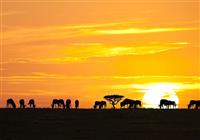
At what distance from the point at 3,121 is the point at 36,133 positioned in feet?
39.8

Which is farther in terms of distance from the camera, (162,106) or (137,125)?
(162,106)

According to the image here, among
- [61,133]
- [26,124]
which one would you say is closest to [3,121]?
[26,124]

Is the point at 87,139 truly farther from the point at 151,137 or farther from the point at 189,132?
the point at 189,132

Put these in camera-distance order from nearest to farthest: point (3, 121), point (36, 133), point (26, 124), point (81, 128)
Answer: point (36, 133) → point (81, 128) → point (26, 124) → point (3, 121)

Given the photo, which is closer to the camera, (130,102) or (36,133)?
(36,133)

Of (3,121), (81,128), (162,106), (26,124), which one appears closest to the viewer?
(81,128)

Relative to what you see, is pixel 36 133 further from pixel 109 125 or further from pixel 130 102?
pixel 130 102

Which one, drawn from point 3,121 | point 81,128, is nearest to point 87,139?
point 81,128

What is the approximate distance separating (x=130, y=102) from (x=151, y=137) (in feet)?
214

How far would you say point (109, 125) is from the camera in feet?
157

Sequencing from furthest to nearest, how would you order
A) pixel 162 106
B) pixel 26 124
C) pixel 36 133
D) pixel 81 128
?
pixel 162 106 < pixel 26 124 < pixel 81 128 < pixel 36 133

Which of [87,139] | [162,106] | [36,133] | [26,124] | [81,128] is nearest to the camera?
[87,139]

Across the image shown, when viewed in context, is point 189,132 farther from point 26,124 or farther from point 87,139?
point 26,124

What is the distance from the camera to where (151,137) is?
3797 centimetres
